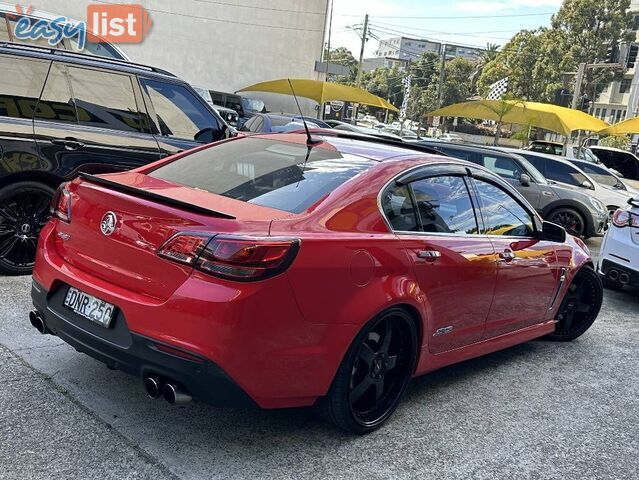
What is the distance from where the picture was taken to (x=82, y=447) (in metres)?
2.99

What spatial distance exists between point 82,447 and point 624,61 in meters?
31.6

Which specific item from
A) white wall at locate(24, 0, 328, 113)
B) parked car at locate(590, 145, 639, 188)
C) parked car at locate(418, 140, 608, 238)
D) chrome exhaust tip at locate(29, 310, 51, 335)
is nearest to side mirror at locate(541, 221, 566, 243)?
chrome exhaust tip at locate(29, 310, 51, 335)

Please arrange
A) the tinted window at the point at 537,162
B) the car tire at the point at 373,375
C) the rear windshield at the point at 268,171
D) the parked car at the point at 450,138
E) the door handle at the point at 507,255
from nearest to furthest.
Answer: the car tire at the point at 373,375 → the rear windshield at the point at 268,171 → the door handle at the point at 507,255 → the tinted window at the point at 537,162 → the parked car at the point at 450,138

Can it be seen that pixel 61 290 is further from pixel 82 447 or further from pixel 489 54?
pixel 489 54

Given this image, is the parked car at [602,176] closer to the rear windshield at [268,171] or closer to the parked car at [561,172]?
the parked car at [561,172]

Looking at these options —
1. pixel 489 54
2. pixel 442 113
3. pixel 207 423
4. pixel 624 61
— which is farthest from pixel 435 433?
pixel 489 54

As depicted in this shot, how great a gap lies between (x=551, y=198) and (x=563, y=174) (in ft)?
3.50

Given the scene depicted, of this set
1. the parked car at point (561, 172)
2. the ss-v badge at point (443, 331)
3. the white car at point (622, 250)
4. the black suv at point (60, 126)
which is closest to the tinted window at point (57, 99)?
the black suv at point (60, 126)

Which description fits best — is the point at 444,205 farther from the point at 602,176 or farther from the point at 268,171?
the point at 602,176

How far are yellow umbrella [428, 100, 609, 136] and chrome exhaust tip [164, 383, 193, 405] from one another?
21.9 meters

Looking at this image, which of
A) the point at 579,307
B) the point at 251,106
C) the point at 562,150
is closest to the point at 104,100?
the point at 579,307

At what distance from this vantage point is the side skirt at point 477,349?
3809 millimetres

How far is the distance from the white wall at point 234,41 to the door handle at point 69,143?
89.7ft

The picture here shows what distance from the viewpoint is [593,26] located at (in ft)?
164
